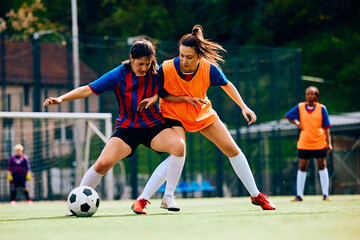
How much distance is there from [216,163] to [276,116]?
2.47 meters

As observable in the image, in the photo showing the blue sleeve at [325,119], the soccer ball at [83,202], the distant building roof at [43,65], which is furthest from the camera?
the distant building roof at [43,65]

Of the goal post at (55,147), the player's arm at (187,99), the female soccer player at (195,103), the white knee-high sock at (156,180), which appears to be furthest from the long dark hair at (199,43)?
the goal post at (55,147)

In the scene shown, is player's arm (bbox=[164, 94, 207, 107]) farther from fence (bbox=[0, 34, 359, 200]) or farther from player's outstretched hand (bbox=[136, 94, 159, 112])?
fence (bbox=[0, 34, 359, 200])

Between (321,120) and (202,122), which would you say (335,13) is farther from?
(202,122)

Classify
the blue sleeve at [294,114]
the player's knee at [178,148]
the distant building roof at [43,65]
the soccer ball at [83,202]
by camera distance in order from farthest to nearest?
the distant building roof at [43,65] < the blue sleeve at [294,114] < the player's knee at [178,148] < the soccer ball at [83,202]

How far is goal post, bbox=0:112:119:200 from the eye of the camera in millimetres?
14469

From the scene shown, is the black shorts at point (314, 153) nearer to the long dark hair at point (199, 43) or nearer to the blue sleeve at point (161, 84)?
the long dark hair at point (199, 43)

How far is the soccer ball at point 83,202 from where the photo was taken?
16.7ft

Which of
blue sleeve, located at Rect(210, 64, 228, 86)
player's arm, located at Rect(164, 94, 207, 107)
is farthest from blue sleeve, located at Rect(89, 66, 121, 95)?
blue sleeve, located at Rect(210, 64, 228, 86)

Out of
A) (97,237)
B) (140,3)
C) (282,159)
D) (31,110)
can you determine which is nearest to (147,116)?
(97,237)

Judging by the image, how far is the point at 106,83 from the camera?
5203mm

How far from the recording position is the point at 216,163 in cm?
1535

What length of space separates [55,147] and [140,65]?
10.6m

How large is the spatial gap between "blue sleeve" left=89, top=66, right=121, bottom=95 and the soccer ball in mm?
892
